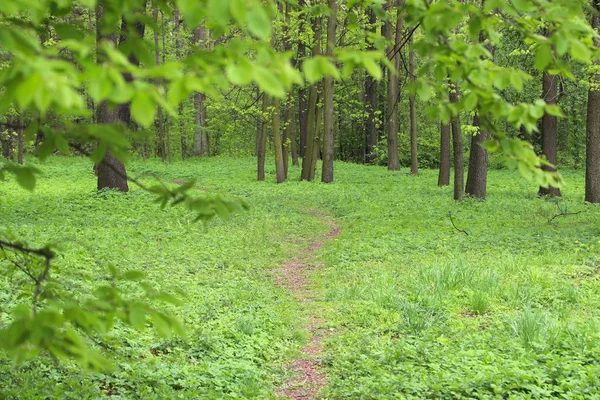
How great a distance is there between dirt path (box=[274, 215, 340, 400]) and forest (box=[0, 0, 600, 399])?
32 mm

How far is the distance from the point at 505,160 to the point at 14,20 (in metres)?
2.18

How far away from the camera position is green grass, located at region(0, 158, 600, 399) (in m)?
4.77

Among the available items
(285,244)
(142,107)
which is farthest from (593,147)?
(142,107)

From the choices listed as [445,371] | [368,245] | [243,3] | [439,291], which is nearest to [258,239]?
[368,245]

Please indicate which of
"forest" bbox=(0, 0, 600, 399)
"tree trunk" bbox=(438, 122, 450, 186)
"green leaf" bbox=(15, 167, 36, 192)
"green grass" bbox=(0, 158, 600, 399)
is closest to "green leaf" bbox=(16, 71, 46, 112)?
"forest" bbox=(0, 0, 600, 399)

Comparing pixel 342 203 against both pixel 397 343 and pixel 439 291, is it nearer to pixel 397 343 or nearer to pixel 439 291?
pixel 439 291

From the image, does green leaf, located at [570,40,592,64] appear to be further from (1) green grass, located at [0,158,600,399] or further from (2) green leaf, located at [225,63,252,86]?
(1) green grass, located at [0,158,600,399]

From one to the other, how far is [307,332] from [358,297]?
129 centimetres

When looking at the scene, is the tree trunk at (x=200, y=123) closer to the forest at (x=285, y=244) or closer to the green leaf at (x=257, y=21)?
the forest at (x=285, y=244)

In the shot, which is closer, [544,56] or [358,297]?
[544,56]

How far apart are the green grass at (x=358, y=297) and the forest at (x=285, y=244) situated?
3 centimetres

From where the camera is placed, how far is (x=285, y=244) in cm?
1206

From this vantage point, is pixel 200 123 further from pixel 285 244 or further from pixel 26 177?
pixel 26 177

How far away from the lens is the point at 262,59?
1.75 meters
